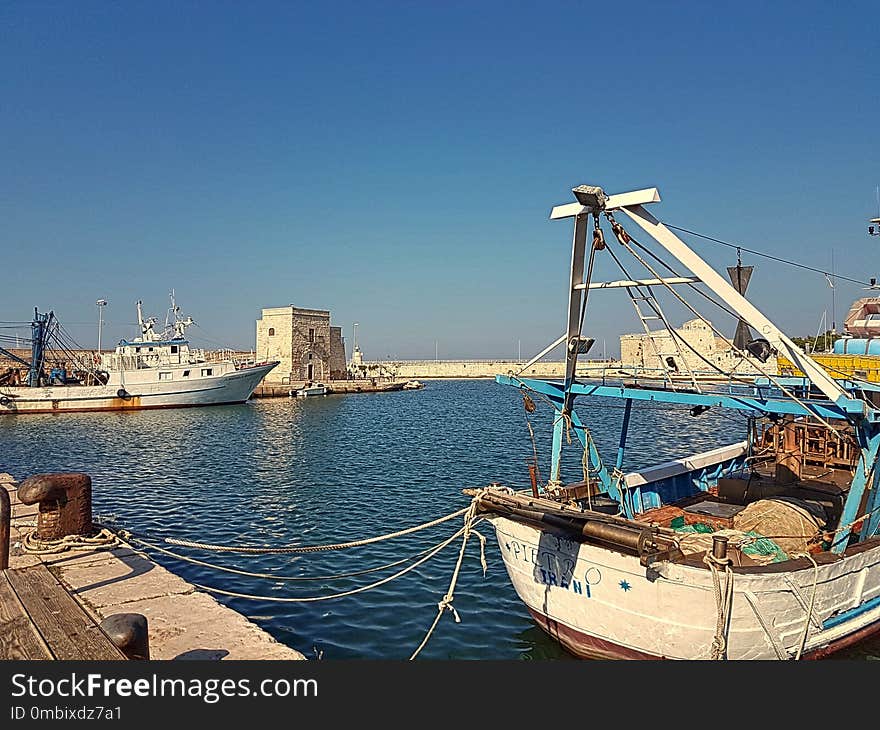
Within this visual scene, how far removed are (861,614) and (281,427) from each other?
1309 inches

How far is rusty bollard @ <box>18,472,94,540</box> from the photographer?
320 inches

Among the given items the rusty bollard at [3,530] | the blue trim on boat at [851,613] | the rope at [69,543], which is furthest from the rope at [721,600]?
the rope at [69,543]

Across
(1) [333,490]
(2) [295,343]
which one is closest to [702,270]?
(1) [333,490]

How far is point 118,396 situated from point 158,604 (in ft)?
152

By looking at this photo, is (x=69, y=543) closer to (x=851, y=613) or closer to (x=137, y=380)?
(x=851, y=613)

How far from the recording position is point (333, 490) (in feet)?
63.4

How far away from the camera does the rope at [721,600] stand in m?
6.48

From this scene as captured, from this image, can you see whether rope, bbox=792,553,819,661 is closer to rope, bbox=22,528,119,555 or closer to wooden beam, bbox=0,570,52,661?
wooden beam, bbox=0,570,52,661

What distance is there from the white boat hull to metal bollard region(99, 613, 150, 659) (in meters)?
4.53

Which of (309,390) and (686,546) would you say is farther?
(309,390)

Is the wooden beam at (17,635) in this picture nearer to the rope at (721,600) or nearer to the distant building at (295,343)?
the rope at (721,600)

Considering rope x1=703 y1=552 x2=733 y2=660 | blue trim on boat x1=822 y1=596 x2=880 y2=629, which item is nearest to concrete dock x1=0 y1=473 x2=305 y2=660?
rope x1=703 y1=552 x2=733 y2=660

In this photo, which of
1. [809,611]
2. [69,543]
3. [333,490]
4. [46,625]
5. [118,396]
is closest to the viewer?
[46,625]

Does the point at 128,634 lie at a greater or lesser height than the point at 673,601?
greater
